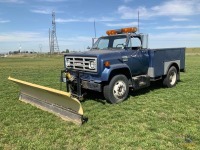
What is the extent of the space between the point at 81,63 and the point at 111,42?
1.70 meters

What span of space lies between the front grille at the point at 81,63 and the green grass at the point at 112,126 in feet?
3.54

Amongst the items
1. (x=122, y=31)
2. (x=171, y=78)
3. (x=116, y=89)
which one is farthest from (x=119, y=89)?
(x=171, y=78)

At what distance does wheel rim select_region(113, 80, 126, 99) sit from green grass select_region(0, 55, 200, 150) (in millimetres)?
296

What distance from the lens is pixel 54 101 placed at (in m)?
6.61

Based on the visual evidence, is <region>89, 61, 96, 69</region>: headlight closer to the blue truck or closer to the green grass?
the blue truck

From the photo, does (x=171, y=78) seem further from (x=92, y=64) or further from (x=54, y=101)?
(x=54, y=101)

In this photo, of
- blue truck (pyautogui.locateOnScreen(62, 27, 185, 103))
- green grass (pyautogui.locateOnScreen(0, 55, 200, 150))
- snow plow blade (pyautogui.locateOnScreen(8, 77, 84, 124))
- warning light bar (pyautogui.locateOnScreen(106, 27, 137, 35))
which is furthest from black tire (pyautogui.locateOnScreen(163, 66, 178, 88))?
snow plow blade (pyautogui.locateOnScreen(8, 77, 84, 124))

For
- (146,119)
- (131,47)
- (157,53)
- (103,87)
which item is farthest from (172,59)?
(146,119)

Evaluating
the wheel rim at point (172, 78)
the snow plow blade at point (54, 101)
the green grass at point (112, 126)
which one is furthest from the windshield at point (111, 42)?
the snow plow blade at point (54, 101)

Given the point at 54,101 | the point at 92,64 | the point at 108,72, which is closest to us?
the point at 54,101

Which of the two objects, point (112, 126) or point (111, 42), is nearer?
point (112, 126)

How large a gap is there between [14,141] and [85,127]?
1495 millimetres

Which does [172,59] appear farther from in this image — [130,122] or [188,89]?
[130,122]

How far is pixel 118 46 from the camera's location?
8.70m
